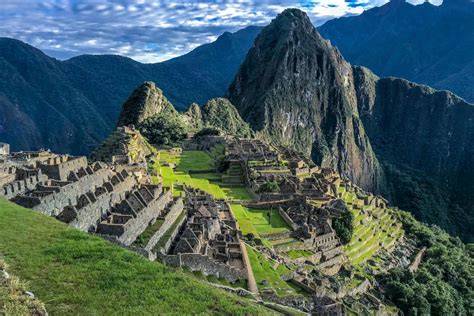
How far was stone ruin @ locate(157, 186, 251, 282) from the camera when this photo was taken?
20750 mm

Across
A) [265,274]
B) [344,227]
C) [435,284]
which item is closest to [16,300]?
[265,274]

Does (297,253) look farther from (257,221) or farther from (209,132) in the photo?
(209,132)

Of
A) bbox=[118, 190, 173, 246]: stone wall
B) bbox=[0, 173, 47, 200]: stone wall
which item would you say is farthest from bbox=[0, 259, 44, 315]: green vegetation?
bbox=[0, 173, 47, 200]: stone wall

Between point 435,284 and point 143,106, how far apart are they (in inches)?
2987

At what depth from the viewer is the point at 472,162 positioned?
19300cm

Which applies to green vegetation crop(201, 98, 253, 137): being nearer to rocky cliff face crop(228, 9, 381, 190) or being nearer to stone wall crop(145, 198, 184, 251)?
rocky cliff face crop(228, 9, 381, 190)

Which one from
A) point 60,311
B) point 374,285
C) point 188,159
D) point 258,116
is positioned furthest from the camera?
point 258,116

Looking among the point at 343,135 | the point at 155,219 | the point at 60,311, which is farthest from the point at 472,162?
the point at 60,311

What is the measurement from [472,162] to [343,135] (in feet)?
180

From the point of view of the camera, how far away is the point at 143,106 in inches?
4107

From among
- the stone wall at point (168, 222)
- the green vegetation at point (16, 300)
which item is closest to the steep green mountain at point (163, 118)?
the stone wall at point (168, 222)

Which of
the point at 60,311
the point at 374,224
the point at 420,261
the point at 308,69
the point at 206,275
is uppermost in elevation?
the point at 308,69

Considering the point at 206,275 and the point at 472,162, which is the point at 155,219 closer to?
the point at 206,275

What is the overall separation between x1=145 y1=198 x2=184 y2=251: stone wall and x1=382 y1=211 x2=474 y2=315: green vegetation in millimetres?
18890
